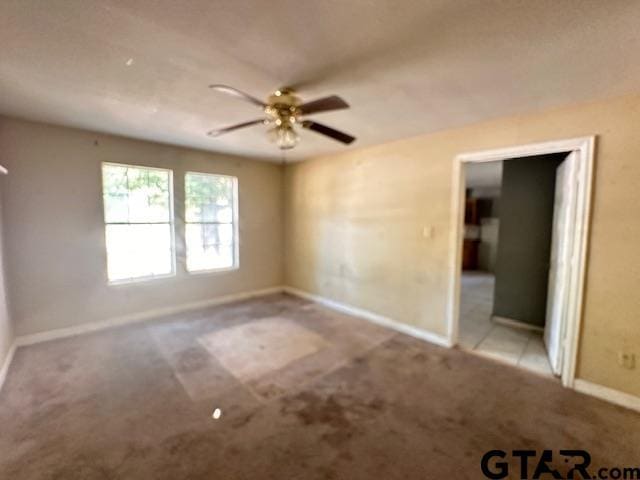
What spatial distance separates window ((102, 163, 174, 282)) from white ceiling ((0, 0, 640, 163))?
112 cm

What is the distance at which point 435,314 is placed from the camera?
3.32m

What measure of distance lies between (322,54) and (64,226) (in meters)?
3.44

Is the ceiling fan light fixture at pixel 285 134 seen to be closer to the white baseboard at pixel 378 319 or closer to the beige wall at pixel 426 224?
the beige wall at pixel 426 224

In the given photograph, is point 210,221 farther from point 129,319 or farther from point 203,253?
point 129,319

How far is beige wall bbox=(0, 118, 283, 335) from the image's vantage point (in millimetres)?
2973

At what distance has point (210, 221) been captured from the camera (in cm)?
458

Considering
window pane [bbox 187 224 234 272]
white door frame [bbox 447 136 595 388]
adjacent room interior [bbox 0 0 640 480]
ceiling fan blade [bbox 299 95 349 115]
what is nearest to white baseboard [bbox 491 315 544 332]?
adjacent room interior [bbox 0 0 640 480]

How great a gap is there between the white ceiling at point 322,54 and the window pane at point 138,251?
Answer: 60.9 inches

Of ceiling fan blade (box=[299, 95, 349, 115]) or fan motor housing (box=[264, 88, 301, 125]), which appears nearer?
ceiling fan blade (box=[299, 95, 349, 115])

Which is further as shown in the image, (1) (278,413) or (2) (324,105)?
(1) (278,413)

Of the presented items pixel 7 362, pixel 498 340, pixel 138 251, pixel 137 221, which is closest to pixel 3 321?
pixel 7 362

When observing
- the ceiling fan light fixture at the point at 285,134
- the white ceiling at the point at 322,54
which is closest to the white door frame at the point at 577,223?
the white ceiling at the point at 322,54

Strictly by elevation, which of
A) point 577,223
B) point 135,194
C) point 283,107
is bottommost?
point 577,223

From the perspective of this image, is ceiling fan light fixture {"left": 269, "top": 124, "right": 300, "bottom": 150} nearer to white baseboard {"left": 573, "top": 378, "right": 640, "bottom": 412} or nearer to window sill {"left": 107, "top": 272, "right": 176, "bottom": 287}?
window sill {"left": 107, "top": 272, "right": 176, "bottom": 287}
